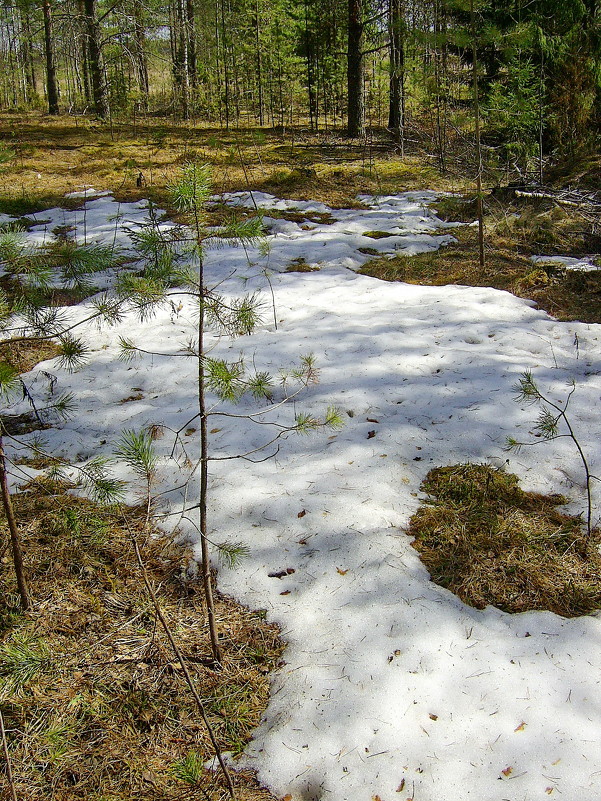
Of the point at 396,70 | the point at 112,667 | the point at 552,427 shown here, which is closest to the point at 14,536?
the point at 112,667

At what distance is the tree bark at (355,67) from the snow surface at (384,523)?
10732mm

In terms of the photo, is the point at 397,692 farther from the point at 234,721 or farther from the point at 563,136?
the point at 563,136

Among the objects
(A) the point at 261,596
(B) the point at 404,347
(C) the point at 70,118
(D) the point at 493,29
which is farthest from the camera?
(C) the point at 70,118

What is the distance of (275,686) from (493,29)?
6.74 meters

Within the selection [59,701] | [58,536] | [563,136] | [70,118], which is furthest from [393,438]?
[70,118]

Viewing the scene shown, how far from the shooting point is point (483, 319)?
17.5ft

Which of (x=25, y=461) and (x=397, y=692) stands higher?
(x=25, y=461)

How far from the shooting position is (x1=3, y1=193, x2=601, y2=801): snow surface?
6.42ft

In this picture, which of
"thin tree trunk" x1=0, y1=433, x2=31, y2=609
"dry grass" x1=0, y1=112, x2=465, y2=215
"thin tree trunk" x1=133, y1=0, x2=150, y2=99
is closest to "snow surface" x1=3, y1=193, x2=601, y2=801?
"thin tree trunk" x1=0, y1=433, x2=31, y2=609

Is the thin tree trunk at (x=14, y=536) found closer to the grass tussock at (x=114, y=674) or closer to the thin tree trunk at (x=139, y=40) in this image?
the grass tussock at (x=114, y=674)

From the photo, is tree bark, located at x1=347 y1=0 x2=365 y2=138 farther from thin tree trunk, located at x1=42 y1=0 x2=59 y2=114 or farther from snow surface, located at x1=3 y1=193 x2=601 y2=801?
snow surface, located at x1=3 y1=193 x2=601 y2=801

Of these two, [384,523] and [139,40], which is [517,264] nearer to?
[384,523]

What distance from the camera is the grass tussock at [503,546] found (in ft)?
8.43

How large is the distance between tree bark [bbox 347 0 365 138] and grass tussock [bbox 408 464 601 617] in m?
13.7
